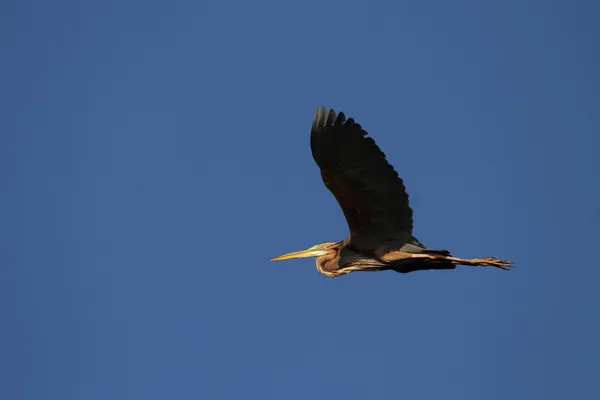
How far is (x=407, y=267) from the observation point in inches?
526

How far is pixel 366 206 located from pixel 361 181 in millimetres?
458

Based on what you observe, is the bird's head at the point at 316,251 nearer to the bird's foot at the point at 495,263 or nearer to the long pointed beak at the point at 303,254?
the long pointed beak at the point at 303,254

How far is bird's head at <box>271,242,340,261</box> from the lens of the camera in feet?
46.1

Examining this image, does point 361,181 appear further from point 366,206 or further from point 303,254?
point 303,254

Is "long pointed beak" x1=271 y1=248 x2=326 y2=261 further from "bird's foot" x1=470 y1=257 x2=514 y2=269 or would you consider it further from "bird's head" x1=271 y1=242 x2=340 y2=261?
"bird's foot" x1=470 y1=257 x2=514 y2=269

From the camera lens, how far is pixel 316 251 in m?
14.3

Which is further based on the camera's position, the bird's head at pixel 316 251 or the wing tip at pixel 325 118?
the bird's head at pixel 316 251

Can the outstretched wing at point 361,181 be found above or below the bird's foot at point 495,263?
above

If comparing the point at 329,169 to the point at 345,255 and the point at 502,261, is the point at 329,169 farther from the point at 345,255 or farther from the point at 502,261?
the point at 502,261

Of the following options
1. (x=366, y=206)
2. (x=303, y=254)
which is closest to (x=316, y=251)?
(x=303, y=254)

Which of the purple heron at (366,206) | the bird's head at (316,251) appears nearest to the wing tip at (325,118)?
the purple heron at (366,206)

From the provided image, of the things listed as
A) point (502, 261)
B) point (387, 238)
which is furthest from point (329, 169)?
point (502, 261)

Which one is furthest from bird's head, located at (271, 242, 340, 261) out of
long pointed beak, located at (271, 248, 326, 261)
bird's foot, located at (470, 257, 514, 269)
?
bird's foot, located at (470, 257, 514, 269)

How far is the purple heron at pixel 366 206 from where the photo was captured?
12375mm
